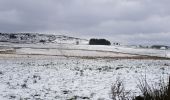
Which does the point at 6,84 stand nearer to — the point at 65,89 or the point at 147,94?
the point at 65,89

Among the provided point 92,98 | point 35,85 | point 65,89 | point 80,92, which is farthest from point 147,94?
point 35,85

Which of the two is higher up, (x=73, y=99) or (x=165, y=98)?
(x=165, y=98)

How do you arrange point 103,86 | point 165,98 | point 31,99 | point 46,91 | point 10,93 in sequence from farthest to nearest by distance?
point 103,86, point 46,91, point 10,93, point 31,99, point 165,98

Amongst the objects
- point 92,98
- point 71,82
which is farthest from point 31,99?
point 71,82

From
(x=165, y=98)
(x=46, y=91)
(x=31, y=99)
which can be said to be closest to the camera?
(x=165, y=98)

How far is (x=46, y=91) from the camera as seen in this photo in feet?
39.1

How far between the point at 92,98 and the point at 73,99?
63cm

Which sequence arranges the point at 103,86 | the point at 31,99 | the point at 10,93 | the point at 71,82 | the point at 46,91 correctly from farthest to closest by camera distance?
the point at 71,82 < the point at 103,86 < the point at 46,91 < the point at 10,93 < the point at 31,99

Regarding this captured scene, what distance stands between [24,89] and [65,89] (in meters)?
1.57

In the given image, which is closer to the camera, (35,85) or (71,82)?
(35,85)

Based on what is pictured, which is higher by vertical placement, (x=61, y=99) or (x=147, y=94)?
(x=147, y=94)

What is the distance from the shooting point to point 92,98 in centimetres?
1058

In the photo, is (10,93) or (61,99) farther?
(10,93)

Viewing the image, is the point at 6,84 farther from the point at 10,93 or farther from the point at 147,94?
the point at 147,94
